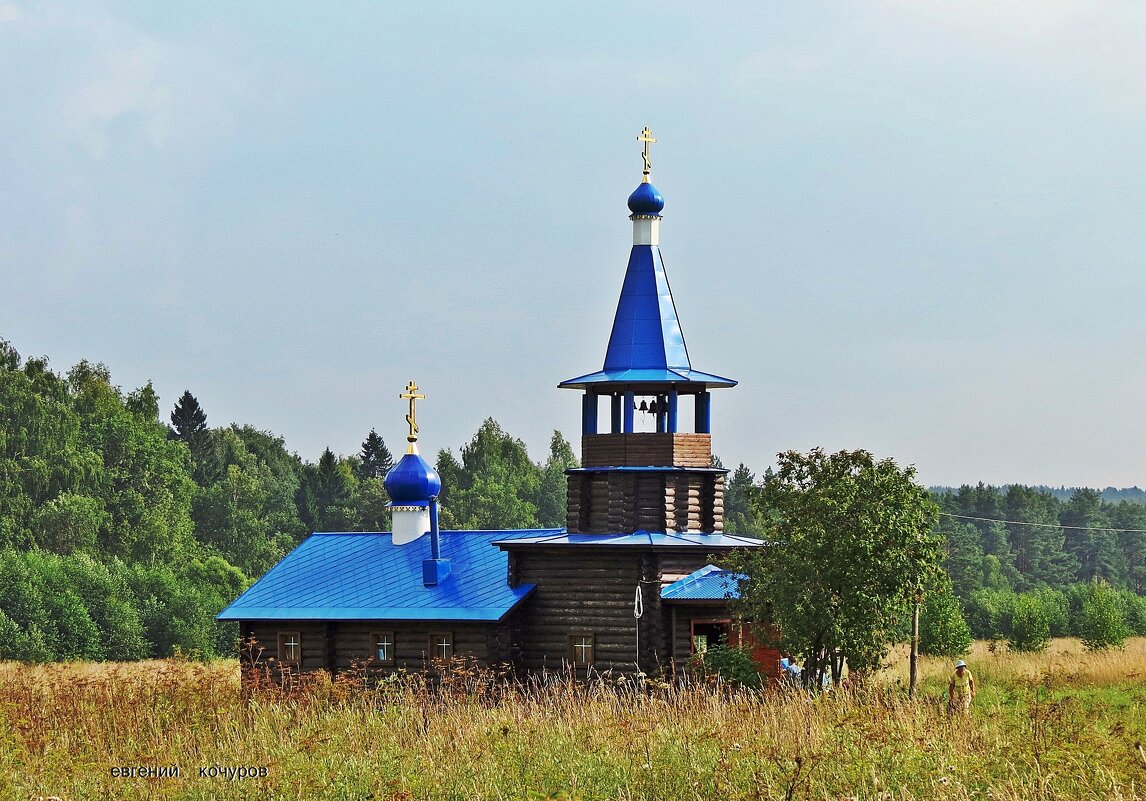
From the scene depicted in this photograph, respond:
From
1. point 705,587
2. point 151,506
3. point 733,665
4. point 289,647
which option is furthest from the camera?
point 151,506

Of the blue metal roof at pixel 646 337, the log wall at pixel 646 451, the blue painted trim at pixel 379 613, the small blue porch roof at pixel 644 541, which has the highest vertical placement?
the blue metal roof at pixel 646 337

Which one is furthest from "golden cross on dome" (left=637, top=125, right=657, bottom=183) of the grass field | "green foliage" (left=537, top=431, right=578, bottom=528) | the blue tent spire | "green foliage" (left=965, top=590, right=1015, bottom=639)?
"green foliage" (left=537, top=431, right=578, bottom=528)

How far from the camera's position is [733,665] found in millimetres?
22094

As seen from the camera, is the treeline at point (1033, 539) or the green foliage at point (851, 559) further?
the treeline at point (1033, 539)

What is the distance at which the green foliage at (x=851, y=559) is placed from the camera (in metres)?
19.8

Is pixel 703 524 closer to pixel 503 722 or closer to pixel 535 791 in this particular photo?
pixel 503 722

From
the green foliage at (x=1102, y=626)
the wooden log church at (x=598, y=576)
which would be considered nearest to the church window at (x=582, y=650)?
the wooden log church at (x=598, y=576)

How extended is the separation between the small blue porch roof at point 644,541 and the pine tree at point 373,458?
59.0 m

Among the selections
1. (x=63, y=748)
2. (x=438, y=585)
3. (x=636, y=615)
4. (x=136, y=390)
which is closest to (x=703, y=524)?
(x=636, y=615)

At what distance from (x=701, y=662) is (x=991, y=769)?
440 inches

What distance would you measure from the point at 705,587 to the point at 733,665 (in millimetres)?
1948

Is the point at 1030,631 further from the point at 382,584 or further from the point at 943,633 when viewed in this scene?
the point at 382,584

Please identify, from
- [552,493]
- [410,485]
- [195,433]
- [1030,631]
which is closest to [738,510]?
[552,493]

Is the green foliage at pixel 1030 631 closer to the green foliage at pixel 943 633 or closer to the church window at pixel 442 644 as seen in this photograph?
the green foliage at pixel 943 633
